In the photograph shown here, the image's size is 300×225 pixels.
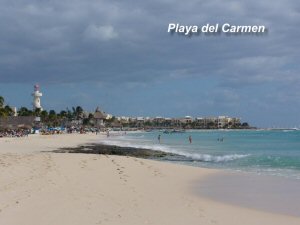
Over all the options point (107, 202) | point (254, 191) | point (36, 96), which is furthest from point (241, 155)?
point (36, 96)

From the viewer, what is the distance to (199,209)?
9289 mm

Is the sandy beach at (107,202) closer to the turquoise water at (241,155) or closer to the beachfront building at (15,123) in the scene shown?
the turquoise water at (241,155)

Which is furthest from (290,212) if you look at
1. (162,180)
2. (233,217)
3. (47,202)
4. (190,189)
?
(162,180)

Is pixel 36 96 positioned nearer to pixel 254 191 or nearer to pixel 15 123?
pixel 15 123

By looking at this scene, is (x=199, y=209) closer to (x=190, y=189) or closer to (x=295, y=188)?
(x=190, y=189)

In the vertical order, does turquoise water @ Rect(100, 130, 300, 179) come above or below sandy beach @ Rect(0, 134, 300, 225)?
below

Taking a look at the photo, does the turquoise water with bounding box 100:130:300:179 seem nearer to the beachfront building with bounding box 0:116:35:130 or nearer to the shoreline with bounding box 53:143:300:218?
the shoreline with bounding box 53:143:300:218

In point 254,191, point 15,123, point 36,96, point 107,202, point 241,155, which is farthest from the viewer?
point 36,96

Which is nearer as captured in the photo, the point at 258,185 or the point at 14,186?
the point at 14,186

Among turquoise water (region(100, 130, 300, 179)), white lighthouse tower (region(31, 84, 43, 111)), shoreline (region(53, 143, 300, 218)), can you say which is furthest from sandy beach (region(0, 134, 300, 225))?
white lighthouse tower (region(31, 84, 43, 111))

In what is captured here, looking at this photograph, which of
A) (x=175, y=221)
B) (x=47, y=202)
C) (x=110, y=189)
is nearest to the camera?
(x=175, y=221)

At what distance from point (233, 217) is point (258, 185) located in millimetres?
5655

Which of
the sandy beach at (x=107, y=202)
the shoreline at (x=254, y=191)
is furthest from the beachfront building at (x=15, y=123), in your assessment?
the shoreline at (x=254, y=191)

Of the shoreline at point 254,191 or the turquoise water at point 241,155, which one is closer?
the shoreline at point 254,191
